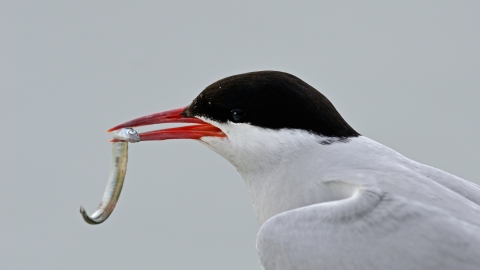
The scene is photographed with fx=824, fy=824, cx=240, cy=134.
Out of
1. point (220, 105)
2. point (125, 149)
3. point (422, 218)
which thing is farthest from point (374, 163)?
point (125, 149)

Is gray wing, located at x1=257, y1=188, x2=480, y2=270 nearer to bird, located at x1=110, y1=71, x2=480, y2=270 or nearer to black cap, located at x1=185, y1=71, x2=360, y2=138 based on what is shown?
bird, located at x1=110, y1=71, x2=480, y2=270

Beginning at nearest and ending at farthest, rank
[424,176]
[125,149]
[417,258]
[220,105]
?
1. [417,258]
2. [424,176]
3. [220,105]
4. [125,149]

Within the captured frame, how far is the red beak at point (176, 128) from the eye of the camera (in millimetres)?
4672

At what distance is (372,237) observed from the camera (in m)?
3.75

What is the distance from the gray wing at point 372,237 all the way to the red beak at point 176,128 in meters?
0.92

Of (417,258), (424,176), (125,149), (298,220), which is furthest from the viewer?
(125,149)

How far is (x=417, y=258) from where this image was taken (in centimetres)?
366

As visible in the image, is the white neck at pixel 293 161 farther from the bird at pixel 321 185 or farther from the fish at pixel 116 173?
the fish at pixel 116 173

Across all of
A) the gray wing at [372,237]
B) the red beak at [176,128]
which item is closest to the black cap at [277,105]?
the red beak at [176,128]

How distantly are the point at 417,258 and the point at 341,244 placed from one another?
344mm

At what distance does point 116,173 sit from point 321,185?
4.46 ft

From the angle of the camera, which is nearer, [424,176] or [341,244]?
[341,244]

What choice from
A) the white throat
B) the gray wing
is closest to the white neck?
the white throat

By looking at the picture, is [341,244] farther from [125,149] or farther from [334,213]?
[125,149]
